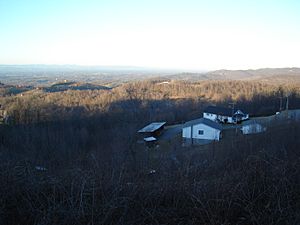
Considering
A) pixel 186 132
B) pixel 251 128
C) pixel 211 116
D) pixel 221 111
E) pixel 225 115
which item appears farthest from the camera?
pixel 211 116

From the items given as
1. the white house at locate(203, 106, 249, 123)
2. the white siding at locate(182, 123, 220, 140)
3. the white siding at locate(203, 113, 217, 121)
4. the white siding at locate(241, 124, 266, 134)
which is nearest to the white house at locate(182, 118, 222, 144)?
the white siding at locate(182, 123, 220, 140)

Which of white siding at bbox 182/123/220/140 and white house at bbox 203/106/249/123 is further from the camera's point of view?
white house at bbox 203/106/249/123

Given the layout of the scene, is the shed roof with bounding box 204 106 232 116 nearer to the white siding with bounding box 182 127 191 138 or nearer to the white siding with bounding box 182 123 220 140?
the white siding with bounding box 182 123 220 140

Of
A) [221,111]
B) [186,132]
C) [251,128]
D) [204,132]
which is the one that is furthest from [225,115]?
[186,132]

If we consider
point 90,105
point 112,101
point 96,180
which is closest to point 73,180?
point 96,180

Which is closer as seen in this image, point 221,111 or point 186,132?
point 186,132

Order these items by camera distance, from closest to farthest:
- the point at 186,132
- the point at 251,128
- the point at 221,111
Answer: the point at 251,128 → the point at 186,132 → the point at 221,111

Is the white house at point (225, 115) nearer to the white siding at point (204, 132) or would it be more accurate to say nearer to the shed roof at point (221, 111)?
the shed roof at point (221, 111)

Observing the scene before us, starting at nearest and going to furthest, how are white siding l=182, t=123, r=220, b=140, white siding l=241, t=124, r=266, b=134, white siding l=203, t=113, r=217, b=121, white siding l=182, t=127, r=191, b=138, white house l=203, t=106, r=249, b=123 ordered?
white siding l=241, t=124, r=266, b=134, white siding l=182, t=123, r=220, b=140, white siding l=182, t=127, r=191, b=138, white house l=203, t=106, r=249, b=123, white siding l=203, t=113, r=217, b=121

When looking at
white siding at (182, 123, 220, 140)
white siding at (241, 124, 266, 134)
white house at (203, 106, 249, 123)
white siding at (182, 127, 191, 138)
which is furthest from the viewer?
white house at (203, 106, 249, 123)

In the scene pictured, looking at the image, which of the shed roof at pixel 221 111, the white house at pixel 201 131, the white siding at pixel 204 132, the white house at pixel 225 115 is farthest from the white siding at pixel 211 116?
the white siding at pixel 204 132

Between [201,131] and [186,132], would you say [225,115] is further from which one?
[186,132]
